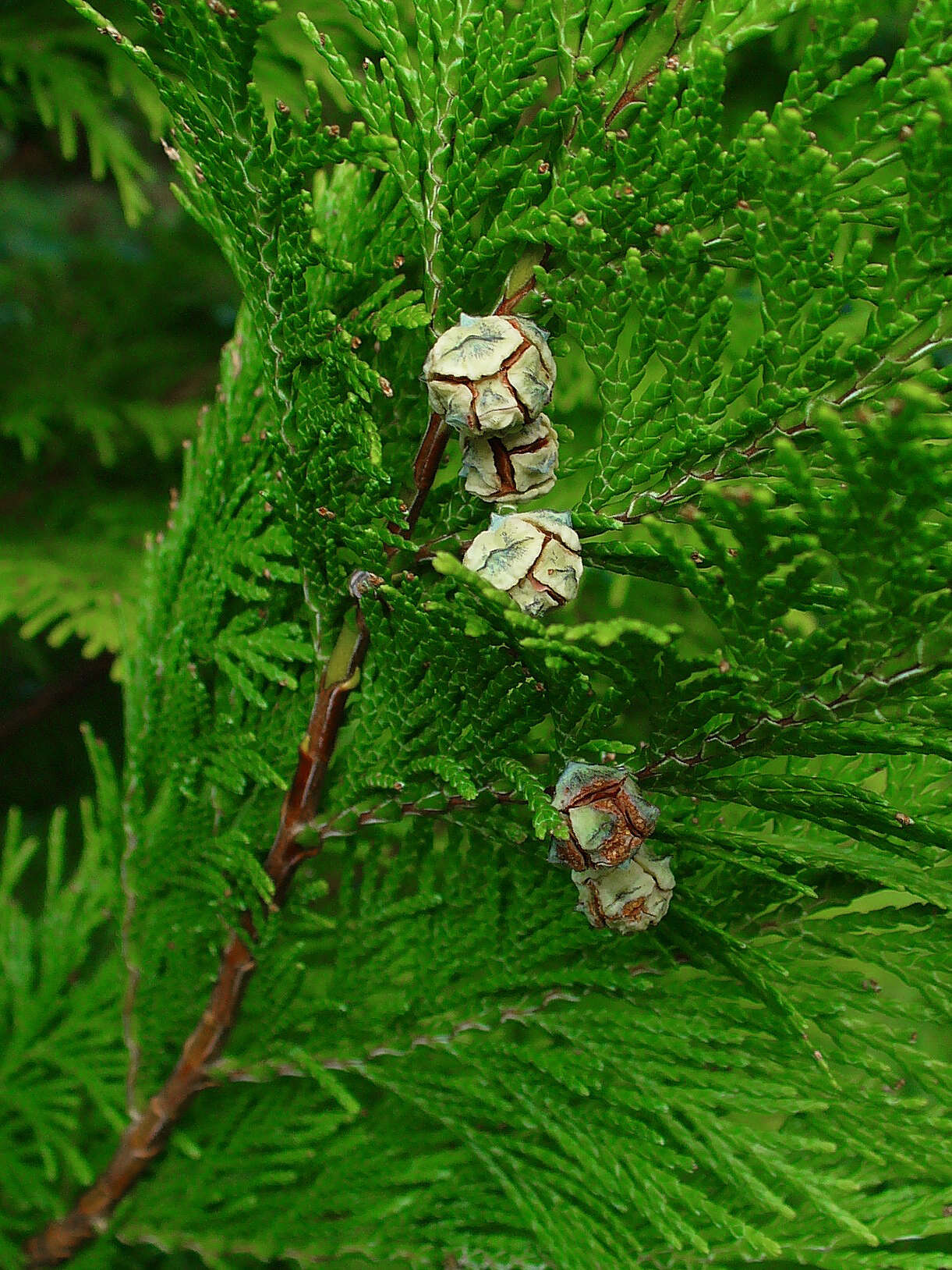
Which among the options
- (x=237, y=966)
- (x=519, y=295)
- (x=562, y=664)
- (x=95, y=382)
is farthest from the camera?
(x=95, y=382)

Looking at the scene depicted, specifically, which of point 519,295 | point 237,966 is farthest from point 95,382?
point 519,295

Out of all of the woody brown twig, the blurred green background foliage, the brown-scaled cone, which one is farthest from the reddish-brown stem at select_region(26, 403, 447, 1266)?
the blurred green background foliage

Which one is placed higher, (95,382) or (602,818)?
(95,382)

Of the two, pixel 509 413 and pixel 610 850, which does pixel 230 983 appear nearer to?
pixel 610 850

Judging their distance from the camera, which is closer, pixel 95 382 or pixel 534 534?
pixel 534 534

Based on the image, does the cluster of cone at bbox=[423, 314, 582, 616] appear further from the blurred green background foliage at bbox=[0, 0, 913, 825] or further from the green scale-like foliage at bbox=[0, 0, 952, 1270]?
the blurred green background foliage at bbox=[0, 0, 913, 825]

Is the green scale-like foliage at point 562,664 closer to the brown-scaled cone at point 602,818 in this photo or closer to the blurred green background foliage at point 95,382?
the brown-scaled cone at point 602,818
